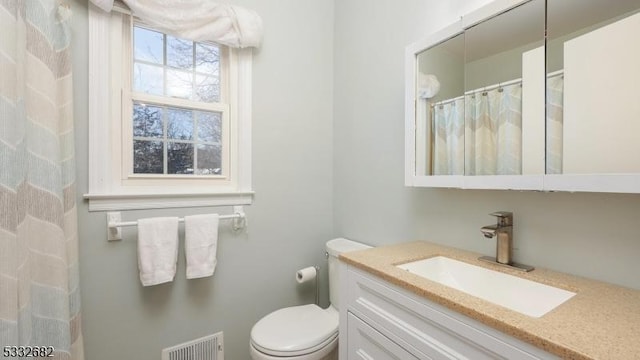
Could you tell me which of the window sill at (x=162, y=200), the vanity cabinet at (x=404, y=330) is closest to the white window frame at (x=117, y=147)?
the window sill at (x=162, y=200)

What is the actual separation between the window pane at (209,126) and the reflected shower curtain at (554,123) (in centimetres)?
152

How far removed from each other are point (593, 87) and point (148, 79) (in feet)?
6.01

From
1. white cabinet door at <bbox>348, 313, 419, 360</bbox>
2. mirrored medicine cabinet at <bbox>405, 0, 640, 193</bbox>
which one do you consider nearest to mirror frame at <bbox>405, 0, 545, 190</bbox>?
mirrored medicine cabinet at <bbox>405, 0, 640, 193</bbox>

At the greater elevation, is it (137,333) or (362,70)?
(362,70)

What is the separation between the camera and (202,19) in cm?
144

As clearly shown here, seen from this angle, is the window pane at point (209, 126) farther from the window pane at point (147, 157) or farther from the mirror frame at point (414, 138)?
the mirror frame at point (414, 138)

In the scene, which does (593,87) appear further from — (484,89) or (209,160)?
(209,160)

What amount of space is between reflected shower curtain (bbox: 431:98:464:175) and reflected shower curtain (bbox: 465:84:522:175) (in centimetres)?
3

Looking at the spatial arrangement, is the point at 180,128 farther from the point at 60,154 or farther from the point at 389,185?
the point at 389,185

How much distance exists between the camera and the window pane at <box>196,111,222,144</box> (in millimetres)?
1587

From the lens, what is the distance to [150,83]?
1463 mm

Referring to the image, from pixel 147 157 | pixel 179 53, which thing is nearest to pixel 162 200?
pixel 147 157

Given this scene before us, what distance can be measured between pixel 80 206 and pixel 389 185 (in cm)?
151

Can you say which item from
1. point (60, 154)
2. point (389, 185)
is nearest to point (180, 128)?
point (60, 154)
